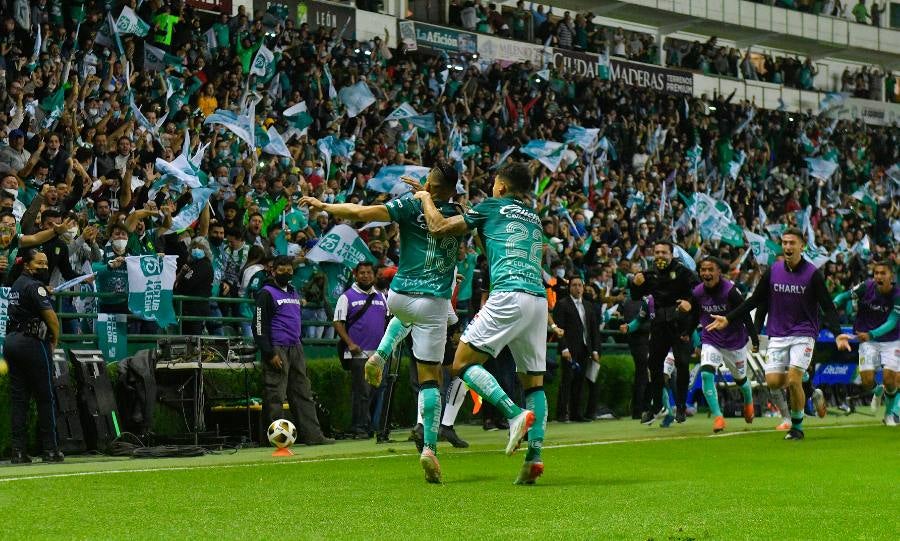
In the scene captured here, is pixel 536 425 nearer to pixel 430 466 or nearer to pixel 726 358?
pixel 430 466

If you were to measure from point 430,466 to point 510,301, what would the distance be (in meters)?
1.31

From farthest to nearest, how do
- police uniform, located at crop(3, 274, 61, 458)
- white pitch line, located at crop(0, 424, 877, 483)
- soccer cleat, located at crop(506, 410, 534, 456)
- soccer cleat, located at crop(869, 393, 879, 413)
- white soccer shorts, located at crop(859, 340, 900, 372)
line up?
soccer cleat, located at crop(869, 393, 879, 413)
white soccer shorts, located at crop(859, 340, 900, 372)
police uniform, located at crop(3, 274, 61, 458)
white pitch line, located at crop(0, 424, 877, 483)
soccer cleat, located at crop(506, 410, 534, 456)

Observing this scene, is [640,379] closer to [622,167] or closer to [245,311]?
[245,311]

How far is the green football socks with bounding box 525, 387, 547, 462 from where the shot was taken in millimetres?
9664

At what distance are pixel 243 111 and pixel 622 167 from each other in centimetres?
1381

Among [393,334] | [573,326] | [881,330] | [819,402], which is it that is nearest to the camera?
[393,334]

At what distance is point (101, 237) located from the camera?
16734 millimetres

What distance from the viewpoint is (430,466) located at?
383 inches

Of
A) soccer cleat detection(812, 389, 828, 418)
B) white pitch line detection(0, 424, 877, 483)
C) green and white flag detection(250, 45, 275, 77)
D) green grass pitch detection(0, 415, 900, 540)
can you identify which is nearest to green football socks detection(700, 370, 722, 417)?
white pitch line detection(0, 424, 877, 483)

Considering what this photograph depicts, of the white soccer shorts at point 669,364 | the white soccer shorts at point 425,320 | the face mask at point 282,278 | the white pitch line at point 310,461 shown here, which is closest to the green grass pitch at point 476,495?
the white pitch line at point 310,461

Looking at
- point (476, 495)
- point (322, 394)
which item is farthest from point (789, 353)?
point (476, 495)

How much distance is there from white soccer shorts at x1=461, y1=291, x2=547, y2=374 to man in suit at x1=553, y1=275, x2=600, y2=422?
11360mm

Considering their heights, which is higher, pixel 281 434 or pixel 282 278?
pixel 282 278

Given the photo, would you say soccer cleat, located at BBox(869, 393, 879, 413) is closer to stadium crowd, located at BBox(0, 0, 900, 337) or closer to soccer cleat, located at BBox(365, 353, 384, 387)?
stadium crowd, located at BBox(0, 0, 900, 337)
